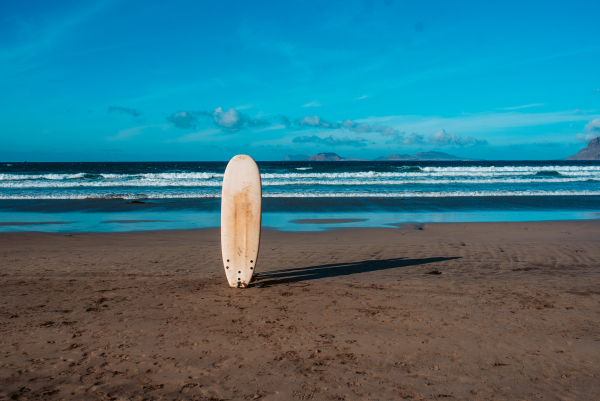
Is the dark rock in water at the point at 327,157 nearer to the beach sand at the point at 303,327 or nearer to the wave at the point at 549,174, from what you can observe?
the wave at the point at 549,174

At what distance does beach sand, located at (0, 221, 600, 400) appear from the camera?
2570 millimetres

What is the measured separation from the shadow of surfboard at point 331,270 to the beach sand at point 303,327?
0.10 ft

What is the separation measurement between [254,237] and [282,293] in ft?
2.56

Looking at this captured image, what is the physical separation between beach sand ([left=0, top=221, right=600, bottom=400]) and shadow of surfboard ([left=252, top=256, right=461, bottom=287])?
3cm

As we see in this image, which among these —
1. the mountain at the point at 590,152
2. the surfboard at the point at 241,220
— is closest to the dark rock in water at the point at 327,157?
the mountain at the point at 590,152

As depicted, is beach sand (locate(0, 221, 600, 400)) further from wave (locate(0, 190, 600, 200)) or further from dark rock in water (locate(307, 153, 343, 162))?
dark rock in water (locate(307, 153, 343, 162))

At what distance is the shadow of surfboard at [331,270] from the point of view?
5.18 metres

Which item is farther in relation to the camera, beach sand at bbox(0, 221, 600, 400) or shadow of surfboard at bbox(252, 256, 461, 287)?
shadow of surfboard at bbox(252, 256, 461, 287)

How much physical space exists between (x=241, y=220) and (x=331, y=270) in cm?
160

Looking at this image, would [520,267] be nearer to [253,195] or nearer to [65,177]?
[253,195]

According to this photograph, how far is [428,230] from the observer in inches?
372

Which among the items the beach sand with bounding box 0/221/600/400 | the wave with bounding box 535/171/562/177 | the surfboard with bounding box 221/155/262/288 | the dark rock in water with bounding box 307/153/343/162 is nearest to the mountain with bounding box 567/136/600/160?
the dark rock in water with bounding box 307/153/343/162

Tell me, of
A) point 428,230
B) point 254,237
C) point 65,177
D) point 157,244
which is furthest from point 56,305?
point 65,177

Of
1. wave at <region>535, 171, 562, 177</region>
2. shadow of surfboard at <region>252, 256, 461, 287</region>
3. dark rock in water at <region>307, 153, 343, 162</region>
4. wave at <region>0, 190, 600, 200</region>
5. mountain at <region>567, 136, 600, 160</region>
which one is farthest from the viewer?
mountain at <region>567, 136, 600, 160</region>
